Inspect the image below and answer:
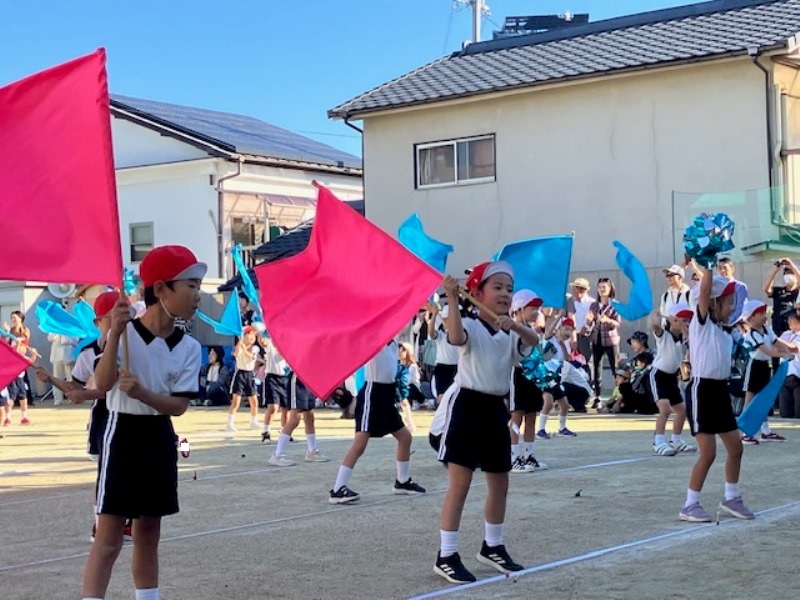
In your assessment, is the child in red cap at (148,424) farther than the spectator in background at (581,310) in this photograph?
No

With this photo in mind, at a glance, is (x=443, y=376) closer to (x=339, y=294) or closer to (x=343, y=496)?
(x=343, y=496)

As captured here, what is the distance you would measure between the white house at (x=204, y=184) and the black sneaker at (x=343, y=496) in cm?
2477

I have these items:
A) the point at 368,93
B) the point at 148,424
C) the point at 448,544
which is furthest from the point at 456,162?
the point at 148,424

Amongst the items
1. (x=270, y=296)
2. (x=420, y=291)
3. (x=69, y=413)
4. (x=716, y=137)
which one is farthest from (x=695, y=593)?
(x=69, y=413)

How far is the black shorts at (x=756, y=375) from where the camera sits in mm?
14500

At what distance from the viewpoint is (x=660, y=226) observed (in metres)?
24.4

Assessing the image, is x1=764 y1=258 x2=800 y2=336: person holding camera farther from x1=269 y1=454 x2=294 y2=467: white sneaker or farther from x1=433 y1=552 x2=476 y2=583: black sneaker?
x1=433 y1=552 x2=476 y2=583: black sneaker

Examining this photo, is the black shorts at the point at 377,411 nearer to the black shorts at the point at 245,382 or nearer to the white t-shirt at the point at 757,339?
the white t-shirt at the point at 757,339

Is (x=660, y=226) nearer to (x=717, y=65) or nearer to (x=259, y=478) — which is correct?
(x=717, y=65)

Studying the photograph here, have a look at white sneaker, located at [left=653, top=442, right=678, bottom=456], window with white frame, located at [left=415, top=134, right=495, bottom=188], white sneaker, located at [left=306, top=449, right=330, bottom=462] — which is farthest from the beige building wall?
white sneaker, located at [left=306, top=449, right=330, bottom=462]

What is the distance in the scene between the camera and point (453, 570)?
7160 millimetres

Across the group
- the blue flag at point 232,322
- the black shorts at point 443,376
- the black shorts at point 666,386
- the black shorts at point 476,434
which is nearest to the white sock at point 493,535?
the black shorts at point 476,434

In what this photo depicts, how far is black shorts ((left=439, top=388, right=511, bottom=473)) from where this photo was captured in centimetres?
726

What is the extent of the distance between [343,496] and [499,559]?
323cm
